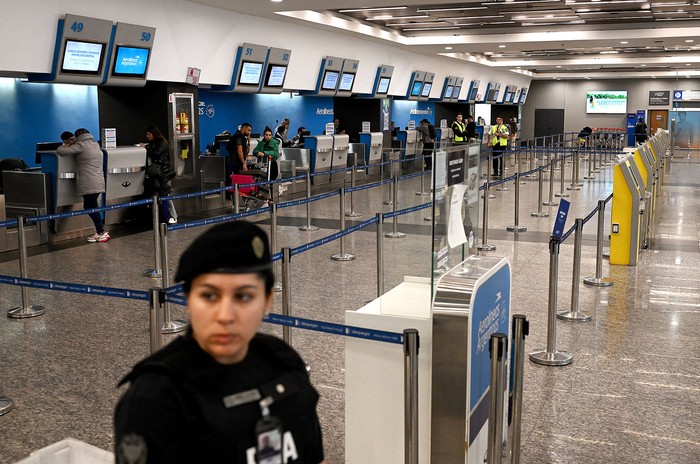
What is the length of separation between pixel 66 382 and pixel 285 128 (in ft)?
43.7

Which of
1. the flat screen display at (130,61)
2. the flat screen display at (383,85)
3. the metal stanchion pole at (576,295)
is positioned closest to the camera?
the metal stanchion pole at (576,295)

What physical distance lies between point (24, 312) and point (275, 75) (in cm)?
1099

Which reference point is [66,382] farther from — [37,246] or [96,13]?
[96,13]

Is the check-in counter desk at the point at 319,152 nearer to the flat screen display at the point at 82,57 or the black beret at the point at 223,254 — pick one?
the flat screen display at the point at 82,57

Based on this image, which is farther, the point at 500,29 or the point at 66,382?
the point at 500,29

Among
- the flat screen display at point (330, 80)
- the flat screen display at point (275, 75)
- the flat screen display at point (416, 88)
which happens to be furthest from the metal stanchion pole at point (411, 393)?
the flat screen display at point (416, 88)

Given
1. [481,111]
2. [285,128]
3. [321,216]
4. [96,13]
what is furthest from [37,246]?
[481,111]

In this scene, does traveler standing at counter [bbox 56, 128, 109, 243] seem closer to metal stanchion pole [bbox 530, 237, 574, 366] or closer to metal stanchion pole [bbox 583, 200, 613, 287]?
metal stanchion pole [bbox 583, 200, 613, 287]

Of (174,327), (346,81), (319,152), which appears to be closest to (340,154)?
(319,152)

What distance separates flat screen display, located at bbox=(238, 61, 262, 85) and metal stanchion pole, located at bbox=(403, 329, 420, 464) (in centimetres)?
1309

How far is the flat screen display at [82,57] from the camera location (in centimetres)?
1109

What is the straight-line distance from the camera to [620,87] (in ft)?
144

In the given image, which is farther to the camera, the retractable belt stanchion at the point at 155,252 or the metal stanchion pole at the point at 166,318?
the retractable belt stanchion at the point at 155,252

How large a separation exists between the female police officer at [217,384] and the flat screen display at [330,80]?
18005mm
